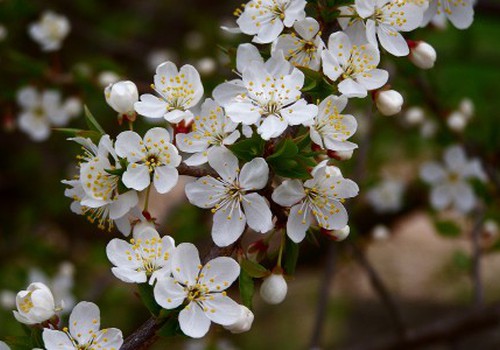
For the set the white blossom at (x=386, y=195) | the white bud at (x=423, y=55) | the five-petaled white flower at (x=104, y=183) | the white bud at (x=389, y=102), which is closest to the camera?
the five-petaled white flower at (x=104, y=183)

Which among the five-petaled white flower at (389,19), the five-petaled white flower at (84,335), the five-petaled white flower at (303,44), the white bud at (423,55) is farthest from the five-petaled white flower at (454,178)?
the five-petaled white flower at (84,335)

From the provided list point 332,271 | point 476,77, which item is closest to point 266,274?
point 332,271

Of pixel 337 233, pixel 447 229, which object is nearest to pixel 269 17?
pixel 337 233

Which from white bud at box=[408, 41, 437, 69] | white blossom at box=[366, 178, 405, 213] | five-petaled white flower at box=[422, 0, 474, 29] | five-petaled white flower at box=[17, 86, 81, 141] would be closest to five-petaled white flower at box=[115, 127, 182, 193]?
white bud at box=[408, 41, 437, 69]

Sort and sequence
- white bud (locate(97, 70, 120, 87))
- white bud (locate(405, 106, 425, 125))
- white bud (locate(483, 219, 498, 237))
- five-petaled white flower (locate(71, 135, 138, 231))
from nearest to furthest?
five-petaled white flower (locate(71, 135, 138, 231)) < white bud (locate(97, 70, 120, 87)) < white bud (locate(483, 219, 498, 237)) < white bud (locate(405, 106, 425, 125))

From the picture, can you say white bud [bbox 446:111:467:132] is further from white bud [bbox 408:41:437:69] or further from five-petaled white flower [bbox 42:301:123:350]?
five-petaled white flower [bbox 42:301:123:350]

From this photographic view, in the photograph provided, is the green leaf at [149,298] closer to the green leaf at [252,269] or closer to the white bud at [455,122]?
the green leaf at [252,269]

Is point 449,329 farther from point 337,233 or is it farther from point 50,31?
point 50,31

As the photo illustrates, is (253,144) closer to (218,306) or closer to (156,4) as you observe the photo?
(218,306)
